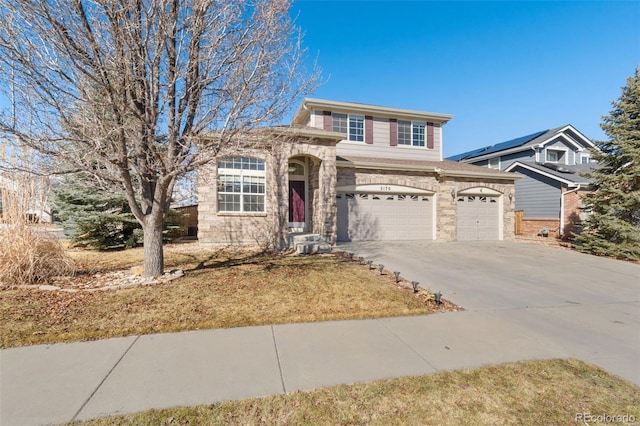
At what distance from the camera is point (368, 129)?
49.8ft

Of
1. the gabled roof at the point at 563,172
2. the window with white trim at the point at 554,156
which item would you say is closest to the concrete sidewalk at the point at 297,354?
the gabled roof at the point at 563,172

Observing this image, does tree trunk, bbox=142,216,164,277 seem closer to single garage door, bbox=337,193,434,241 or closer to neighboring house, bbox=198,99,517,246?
neighboring house, bbox=198,99,517,246

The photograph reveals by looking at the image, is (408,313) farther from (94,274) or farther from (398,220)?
(398,220)

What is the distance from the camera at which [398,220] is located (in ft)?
45.1

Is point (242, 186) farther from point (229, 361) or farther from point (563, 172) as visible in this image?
point (563, 172)

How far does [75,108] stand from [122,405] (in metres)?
5.32

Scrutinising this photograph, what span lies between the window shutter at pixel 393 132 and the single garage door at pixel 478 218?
4630mm

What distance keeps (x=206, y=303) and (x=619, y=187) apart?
1626 cm

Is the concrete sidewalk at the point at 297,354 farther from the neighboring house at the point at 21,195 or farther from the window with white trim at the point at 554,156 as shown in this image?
the window with white trim at the point at 554,156

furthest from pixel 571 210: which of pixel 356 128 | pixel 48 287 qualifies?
pixel 48 287

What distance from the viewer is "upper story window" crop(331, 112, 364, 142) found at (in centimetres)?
1470

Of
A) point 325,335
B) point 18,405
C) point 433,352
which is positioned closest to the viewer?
point 18,405

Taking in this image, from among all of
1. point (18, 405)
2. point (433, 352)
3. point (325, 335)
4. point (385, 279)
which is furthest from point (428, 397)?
point (385, 279)

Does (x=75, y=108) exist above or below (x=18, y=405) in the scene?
above
